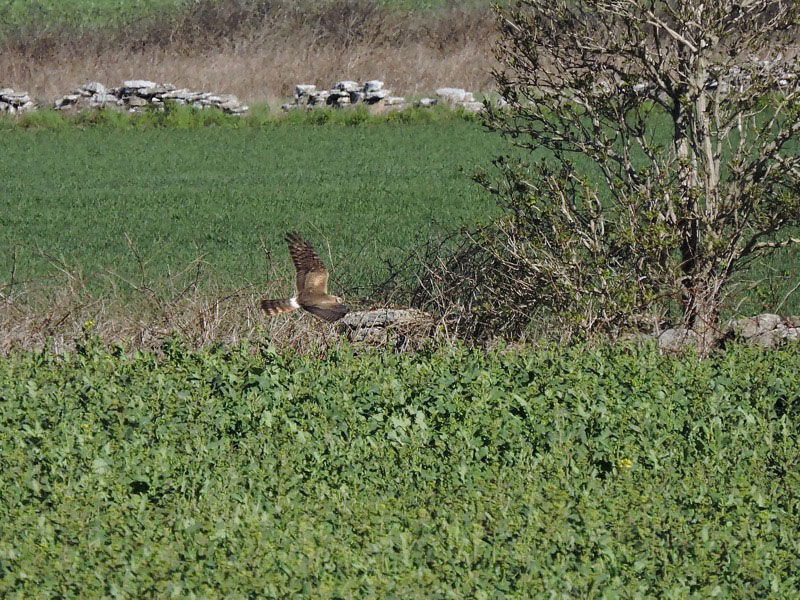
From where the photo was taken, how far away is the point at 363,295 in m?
11.0

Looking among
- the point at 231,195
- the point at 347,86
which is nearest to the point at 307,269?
the point at 231,195

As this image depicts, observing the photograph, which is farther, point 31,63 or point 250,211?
point 31,63

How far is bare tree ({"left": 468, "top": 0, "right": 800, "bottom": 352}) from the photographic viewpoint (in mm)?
9320

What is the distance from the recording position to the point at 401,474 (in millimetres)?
5902

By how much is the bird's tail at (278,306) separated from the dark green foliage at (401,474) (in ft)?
3.92

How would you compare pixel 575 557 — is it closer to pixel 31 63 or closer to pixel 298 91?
pixel 298 91

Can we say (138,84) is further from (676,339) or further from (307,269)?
(676,339)

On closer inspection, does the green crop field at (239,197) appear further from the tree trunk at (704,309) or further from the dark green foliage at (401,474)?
the dark green foliage at (401,474)

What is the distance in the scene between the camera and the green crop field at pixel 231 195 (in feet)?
46.6

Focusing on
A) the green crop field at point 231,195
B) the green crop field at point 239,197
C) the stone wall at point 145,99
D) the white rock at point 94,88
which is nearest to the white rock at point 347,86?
the green crop field at point 239,197

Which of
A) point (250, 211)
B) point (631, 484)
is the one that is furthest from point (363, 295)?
point (250, 211)

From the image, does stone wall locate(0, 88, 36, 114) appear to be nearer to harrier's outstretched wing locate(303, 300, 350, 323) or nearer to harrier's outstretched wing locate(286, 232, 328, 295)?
harrier's outstretched wing locate(286, 232, 328, 295)

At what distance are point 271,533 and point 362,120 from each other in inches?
873

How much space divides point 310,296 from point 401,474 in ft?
11.2
